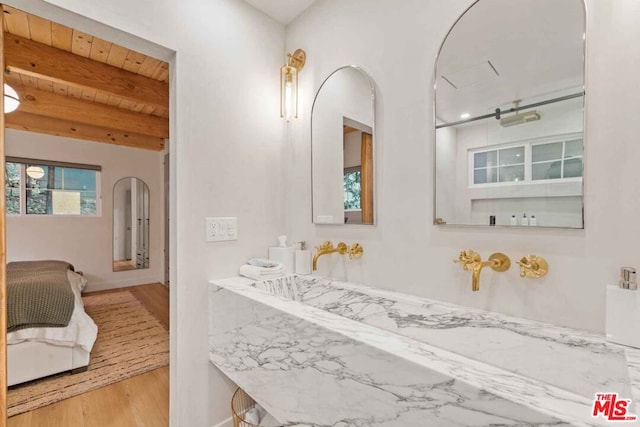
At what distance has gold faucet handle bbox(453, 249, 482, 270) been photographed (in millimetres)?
1076

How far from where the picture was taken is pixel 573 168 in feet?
3.05

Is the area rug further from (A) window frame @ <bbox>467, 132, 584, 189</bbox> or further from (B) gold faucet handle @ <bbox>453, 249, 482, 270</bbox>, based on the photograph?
(A) window frame @ <bbox>467, 132, 584, 189</bbox>

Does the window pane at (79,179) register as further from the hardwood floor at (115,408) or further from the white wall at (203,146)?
the white wall at (203,146)

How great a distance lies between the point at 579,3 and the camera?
0.92m

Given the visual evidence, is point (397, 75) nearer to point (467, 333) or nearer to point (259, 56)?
point (259, 56)

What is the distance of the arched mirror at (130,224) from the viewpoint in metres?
4.93

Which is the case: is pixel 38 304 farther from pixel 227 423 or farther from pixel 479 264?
pixel 479 264

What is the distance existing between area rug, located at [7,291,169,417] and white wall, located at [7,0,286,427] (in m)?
1.21

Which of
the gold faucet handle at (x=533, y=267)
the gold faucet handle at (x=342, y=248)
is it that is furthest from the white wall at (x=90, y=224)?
the gold faucet handle at (x=533, y=267)

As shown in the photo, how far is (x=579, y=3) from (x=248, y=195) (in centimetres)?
156

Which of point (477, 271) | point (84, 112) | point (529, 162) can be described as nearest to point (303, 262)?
point (477, 271)

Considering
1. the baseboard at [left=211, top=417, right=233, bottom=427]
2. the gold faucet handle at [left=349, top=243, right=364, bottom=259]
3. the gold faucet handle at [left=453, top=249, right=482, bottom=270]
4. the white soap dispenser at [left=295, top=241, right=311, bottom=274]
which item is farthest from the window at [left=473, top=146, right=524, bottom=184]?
the baseboard at [left=211, top=417, right=233, bottom=427]

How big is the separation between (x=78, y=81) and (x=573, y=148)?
3.52m

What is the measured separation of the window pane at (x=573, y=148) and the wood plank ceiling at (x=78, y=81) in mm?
2854
